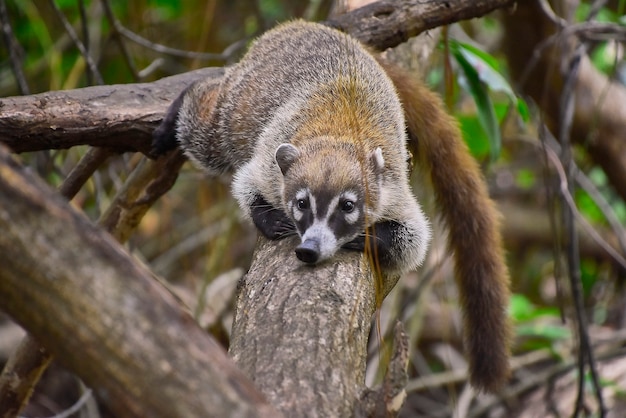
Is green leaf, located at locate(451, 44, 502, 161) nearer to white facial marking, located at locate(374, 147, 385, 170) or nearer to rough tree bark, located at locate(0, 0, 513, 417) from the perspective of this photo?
white facial marking, located at locate(374, 147, 385, 170)

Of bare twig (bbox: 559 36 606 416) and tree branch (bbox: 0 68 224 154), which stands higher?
tree branch (bbox: 0 68 224 154)

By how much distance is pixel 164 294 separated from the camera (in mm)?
1700

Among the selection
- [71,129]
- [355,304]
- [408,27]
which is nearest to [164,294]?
[355,304]

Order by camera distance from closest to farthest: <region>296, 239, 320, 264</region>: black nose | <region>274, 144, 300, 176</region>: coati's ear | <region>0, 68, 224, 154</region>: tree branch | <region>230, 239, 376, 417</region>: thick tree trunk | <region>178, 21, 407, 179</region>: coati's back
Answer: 1. <region>230, 239, 376, 417</region>: thick tree trunk
2. <region>296, 239, 320, 264</region>: black nose
3. <region>0, 68, 224, 154</region>: tree branch
4. <region>274, 144, 300, 176</region>: coati's ear
5. <region>178, 21, 407, 179</region>: coati's back

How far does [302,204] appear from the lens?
3.50 m

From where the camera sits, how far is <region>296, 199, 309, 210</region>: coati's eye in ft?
11.5

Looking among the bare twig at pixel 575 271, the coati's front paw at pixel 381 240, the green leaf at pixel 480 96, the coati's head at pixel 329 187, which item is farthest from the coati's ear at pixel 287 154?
the bare twig at pixel 575 271

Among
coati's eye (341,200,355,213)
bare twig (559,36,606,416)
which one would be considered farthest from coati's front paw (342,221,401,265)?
bare twig (559,36,606,416)

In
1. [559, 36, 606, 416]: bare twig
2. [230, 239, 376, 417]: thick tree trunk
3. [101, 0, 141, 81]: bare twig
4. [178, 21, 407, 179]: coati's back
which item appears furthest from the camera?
[101, 0, 141, 81]: bare twig

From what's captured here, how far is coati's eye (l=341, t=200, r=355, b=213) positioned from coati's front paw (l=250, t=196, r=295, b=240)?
0.25 m

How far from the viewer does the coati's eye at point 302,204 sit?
3.49 m

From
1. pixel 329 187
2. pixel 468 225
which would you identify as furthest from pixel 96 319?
pixel 468 225

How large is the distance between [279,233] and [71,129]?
1083 mm

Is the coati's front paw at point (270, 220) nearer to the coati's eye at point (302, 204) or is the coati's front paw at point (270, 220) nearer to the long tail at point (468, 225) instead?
the coati's eye at point (302, 204)
